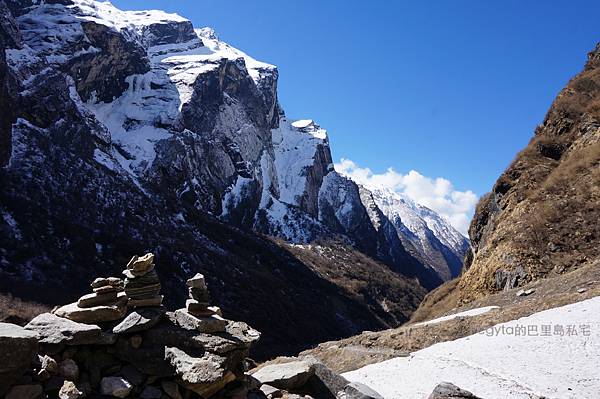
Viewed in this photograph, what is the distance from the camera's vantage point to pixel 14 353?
9.10 metres

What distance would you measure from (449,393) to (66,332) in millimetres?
9351

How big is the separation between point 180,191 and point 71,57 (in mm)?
62530

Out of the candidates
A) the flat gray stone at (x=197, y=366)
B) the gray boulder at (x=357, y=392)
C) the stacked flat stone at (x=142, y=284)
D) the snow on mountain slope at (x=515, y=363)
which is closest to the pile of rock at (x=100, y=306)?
the stacked flat stone at (x=142, y=284)

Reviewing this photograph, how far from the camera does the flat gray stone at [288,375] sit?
42.0 ft

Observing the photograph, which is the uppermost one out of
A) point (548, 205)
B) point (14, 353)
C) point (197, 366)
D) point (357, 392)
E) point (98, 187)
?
point (98, 187)

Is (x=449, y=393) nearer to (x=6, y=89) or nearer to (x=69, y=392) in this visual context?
(x=69, y=392)

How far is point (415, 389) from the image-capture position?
41.2 ft

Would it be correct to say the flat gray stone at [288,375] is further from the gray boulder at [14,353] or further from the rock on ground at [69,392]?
the gray boulder at [14,353]

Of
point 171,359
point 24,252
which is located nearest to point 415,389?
point 171,359

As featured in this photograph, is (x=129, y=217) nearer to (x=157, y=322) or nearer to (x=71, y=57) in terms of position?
(x=71, y=57)

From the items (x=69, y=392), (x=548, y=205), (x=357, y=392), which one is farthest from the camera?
(x=548, y=205)

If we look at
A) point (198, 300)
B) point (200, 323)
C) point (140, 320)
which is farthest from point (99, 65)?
point (200, 323)

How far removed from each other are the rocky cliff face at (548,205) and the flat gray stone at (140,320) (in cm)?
2364

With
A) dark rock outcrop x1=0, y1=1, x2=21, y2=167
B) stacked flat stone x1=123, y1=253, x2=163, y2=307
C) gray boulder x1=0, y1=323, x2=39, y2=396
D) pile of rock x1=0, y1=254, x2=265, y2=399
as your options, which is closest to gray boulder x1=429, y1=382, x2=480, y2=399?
pile of rock x1=0, y1=254, x2=265, y2=399
